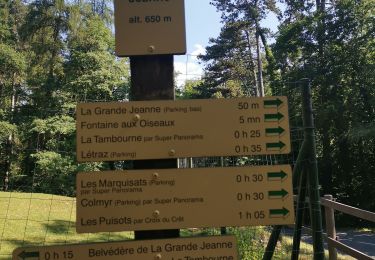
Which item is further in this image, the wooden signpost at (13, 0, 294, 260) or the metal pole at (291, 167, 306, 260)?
the metal pole at (291, 167, 306, 260)

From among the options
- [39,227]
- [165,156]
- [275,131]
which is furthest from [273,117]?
[39,227]

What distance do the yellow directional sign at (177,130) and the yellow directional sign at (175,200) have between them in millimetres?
119

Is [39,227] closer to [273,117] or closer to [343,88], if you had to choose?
[273,117]

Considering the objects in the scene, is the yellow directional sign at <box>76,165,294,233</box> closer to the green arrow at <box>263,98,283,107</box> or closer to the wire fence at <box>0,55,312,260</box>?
the green arrow at <box>263,98,283,107</box>

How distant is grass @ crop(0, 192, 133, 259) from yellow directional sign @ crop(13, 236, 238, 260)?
4.66 meters

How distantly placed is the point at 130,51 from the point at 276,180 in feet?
3.73

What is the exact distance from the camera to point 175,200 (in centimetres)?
256

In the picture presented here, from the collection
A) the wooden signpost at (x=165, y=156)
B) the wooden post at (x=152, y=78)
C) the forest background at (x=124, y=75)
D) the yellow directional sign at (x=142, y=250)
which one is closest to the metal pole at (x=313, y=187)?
the wooden signpost at (x=165, y=156)

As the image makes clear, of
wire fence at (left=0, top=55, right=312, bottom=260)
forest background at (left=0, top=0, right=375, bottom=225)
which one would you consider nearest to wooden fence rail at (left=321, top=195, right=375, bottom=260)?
wire fence at (left=0, top=55, right=312, bottom=260)

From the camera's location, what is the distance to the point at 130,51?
8.93 ft

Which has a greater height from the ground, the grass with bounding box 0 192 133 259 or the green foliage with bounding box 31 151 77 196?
the green foliage with bounding box 31 151 77 196

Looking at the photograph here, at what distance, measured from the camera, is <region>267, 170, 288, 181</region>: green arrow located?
2.65 m

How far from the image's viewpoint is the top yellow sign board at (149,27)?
2.72 meters

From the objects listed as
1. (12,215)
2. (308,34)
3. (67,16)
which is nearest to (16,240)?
(12,215)
